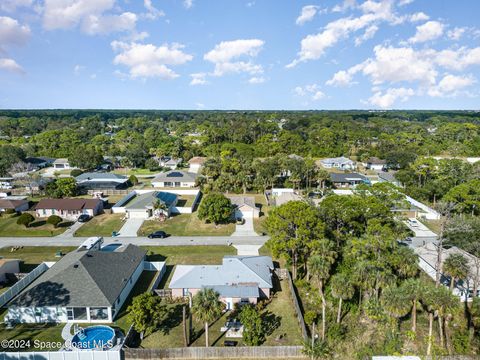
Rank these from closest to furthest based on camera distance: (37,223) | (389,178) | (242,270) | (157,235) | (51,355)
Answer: (51,355) → (242,270) → (157,235) → (37,223) → (389,178)

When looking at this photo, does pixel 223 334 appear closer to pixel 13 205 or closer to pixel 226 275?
pixel 226 275

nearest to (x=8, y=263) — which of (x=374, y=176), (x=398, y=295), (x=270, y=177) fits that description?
(x=398, y=295)

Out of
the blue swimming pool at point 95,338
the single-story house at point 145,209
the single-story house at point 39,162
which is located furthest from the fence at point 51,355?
the single-story house at point 39,162

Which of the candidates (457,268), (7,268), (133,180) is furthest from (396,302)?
(133,180)

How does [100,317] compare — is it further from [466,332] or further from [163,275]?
[466,332]

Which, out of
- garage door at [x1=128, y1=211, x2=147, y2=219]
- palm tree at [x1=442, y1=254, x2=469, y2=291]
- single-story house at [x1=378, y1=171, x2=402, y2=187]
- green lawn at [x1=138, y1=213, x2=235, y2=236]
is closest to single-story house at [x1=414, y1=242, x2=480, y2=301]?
palm tree at [x1=442, y1=254, x2=469, y2=291]

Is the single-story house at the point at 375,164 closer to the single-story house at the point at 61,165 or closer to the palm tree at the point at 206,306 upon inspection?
the palm tree at the point at 206,306

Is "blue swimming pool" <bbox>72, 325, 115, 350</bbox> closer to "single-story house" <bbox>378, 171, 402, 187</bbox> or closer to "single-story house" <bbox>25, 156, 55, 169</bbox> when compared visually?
"single-story house" <bbox>378, 171, 402, 187</bbox>
